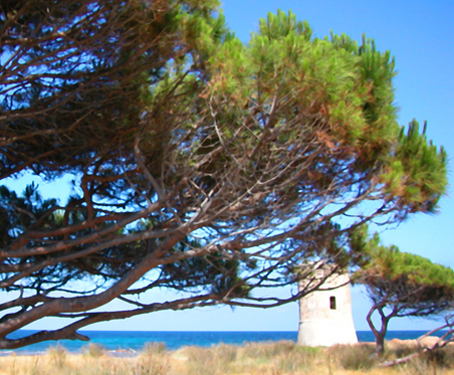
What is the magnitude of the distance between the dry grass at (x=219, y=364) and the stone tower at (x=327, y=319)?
4.06ft

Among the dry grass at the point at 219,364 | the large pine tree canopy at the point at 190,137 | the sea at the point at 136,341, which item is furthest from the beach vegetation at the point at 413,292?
the large pine tree canopy at the point at 190,137

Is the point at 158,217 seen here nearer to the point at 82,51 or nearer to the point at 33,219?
the point at 33,219

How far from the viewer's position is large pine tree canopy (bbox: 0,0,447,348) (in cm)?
369

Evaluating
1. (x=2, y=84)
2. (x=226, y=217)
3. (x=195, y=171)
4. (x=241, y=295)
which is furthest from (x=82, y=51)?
(x=241, y=295)

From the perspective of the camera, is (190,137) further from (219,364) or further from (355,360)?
(355,360)

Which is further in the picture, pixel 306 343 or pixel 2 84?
pixel 306 343

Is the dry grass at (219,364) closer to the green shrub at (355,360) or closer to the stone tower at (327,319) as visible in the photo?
the green shrub at (355,360)

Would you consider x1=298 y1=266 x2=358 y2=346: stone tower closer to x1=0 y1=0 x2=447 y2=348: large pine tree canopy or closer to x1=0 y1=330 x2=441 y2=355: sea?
x1=0 y1=330 x2=441 y2=355: sea

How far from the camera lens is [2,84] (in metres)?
3.80

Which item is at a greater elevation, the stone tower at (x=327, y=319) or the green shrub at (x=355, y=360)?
the stone tower at (x=327, y=319)

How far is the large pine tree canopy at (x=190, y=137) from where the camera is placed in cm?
369

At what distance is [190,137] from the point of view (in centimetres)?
438

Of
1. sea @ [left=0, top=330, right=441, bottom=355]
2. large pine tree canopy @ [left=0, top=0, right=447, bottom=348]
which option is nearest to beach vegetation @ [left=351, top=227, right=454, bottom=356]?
sea @ [left=0, top=330, right=441, bottom=355]

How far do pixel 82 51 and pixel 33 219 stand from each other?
1.93 meters
